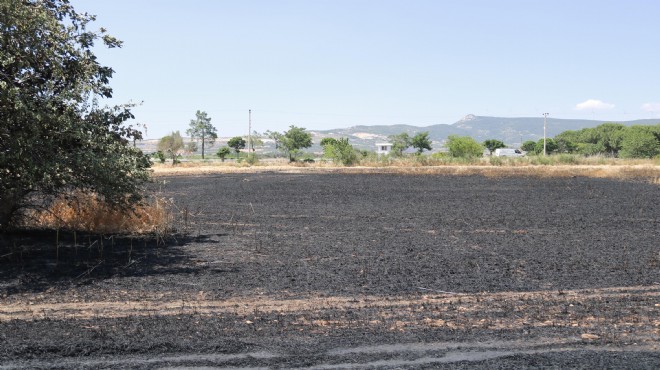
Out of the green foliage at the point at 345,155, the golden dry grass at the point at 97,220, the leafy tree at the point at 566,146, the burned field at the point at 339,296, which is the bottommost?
the burned field at the point at 339,296

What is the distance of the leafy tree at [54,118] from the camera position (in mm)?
10109

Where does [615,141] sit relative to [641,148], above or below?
above

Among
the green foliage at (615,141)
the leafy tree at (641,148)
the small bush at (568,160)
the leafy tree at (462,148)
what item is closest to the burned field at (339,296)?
the small bush at (568,160)

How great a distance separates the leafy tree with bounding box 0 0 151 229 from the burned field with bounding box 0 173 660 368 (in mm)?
1233

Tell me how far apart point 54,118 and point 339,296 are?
5.26 m

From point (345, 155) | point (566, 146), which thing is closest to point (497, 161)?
point (345, 155)

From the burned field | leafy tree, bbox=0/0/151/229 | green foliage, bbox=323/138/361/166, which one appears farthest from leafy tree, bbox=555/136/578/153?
leafy tree, bbox=0/0/151/229

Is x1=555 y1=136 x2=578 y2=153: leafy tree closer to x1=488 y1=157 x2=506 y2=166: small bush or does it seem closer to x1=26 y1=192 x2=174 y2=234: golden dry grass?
x1=488 y1=157 x2=506 y2=166: small bush

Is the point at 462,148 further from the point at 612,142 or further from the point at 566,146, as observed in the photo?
the point at 566,146

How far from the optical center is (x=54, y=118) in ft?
34.7

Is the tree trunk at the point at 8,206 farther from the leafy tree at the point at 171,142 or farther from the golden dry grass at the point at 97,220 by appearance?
the leafy tree at the point at 171,142

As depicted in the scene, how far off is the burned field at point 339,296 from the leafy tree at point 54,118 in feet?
4.05

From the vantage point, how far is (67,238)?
12992 mm

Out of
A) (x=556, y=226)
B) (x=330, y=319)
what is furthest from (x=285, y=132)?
(x=330, y=319)
